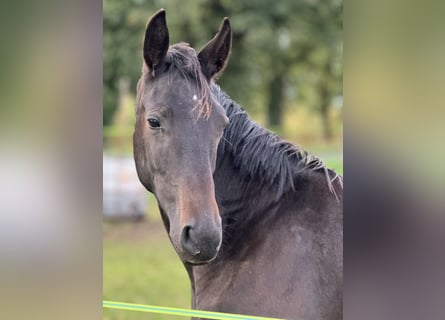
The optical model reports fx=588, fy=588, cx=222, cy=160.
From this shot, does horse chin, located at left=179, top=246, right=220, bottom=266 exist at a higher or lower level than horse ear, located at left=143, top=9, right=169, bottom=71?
lower

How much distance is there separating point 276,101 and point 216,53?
35 cm

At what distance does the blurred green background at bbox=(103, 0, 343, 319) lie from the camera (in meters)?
2.51

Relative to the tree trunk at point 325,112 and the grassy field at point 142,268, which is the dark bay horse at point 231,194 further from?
the grassy field at point 142,268

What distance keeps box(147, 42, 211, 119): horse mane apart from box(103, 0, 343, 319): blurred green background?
153 mm

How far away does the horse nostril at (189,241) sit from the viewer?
2.40 m

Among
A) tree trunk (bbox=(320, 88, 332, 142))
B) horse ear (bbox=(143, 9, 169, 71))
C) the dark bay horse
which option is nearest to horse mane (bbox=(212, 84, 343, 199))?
the dark bay horse

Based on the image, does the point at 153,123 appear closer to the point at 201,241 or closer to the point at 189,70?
the point at 189,70

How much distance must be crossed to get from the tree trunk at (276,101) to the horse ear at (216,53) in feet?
0.89

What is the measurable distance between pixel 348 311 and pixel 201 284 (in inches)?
32.0

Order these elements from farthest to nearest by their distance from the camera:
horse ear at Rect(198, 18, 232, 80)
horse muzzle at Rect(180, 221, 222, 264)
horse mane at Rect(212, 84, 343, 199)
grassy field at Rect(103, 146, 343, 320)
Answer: grassy field at Rect(103, 146, 343, 320)
horse ear at Rect(198, 18, 232, 80)
horse mane at Rect(212, 84, 343, 199)
horse muzzle at Rect(180, 221, 222, 264)

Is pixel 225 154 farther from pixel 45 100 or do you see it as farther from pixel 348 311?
pixel 45 100

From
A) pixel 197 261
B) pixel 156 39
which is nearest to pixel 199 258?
pixel 197 261

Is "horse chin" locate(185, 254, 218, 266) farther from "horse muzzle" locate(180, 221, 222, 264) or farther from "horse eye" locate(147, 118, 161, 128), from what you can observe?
"horse eye" locate(147, 118, 161, 128)

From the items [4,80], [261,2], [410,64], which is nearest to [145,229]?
[4,80]
